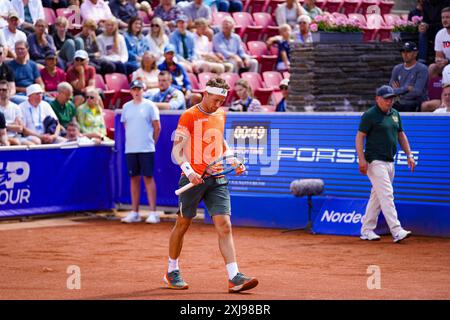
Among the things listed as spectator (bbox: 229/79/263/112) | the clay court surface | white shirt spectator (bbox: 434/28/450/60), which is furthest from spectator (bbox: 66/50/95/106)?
white shirt spectator (bbox: 434/28/450/60)

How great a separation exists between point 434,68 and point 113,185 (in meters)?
5.89

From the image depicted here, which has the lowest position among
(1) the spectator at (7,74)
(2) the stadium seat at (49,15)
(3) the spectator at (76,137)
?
(3) the spectator at (76,137)

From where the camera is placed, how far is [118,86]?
1986cm

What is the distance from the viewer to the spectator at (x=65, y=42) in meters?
19.3

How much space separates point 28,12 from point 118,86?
2214 millimetres

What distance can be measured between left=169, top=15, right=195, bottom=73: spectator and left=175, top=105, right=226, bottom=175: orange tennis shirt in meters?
10.5

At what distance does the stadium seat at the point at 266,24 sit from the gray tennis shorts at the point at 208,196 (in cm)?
1440

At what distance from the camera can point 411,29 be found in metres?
19.4

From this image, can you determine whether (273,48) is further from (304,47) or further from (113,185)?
(113,185)

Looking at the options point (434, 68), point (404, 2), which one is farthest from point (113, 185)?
point (404, 2)

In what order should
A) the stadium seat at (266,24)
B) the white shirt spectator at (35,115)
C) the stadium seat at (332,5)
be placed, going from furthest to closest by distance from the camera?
the stadium seat at (332,5) < the stadium seat at (266,24) < the white shirt spectator at (35,115)

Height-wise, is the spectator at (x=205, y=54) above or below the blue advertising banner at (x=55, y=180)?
above

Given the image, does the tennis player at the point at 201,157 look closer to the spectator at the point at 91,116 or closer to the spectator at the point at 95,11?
→ the spectator at the point at 91,116

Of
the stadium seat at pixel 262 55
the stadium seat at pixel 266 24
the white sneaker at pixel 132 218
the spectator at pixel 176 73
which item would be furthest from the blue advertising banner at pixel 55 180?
the stadium seat at pixel 266 24
